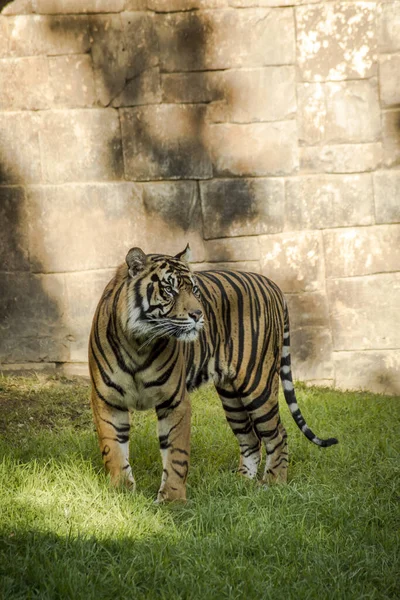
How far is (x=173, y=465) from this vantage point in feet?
15.2

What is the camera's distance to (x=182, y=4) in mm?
7211

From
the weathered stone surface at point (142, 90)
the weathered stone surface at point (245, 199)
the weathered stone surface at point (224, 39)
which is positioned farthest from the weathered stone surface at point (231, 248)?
the weathered stone surface at point (224, 39)

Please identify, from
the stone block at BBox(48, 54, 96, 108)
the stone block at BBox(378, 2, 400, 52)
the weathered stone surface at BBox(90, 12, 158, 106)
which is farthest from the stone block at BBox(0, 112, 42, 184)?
the stone block at BBox(378, 2, 400, 52)

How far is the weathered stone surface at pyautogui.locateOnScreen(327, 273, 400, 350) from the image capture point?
7.43m

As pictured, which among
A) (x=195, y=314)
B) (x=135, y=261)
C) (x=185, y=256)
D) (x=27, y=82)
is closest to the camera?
(x=195, y=314)

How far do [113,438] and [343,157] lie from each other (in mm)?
3641

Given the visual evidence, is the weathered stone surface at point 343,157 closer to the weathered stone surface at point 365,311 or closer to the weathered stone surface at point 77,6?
the weathered stone surface at point 365,311

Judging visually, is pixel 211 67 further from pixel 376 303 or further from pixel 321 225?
pixel 376 303

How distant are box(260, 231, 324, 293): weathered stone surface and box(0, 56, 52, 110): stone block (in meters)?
2.15

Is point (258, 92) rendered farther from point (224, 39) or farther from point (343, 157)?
point (343, 157)

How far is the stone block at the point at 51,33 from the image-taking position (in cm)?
723

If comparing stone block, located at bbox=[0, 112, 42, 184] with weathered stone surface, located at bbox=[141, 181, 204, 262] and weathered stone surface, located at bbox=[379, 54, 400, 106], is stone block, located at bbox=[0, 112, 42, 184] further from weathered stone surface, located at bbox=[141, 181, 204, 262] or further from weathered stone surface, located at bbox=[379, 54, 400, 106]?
weathered stone surface, located at bbox=[379, 54, 400, 106]

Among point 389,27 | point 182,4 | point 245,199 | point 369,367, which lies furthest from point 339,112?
point 369,367

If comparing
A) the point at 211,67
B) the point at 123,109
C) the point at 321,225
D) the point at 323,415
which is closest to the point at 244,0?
the point at 211,67
